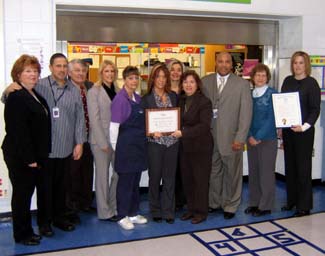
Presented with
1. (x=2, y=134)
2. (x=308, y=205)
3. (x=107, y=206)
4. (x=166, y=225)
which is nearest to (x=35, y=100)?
(x=2, y=134)

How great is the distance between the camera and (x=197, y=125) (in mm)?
3975

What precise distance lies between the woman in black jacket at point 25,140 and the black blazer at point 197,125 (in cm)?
125

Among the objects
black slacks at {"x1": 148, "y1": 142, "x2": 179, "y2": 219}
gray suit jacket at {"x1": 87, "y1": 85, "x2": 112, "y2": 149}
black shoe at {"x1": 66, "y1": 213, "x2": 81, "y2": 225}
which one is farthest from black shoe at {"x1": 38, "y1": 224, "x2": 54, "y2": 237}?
black slacks at {"x1": 148, "y1": 142, "x2": 179, "y2": 219}

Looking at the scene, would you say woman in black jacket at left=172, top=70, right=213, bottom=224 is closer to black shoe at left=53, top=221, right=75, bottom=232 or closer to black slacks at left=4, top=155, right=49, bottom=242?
black shoe at left=53, top=221, right=75, bottom=232

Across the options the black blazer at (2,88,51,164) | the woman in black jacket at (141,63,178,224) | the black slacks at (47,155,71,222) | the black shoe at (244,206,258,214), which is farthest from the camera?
the black shoe at (244,206,258,214)

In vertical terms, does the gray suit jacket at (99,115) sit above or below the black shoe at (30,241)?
above

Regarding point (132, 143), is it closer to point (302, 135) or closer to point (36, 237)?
point (36, 237)

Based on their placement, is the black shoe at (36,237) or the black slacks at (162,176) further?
the black slacks at (162,176)

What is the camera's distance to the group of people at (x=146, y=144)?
355cm

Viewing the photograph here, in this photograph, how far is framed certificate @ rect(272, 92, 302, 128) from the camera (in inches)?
165

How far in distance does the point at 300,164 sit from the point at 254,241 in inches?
41.6

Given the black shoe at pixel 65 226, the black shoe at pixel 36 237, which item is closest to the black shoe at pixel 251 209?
the black shoe at pixel 65 226

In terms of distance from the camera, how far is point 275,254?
11.1ft

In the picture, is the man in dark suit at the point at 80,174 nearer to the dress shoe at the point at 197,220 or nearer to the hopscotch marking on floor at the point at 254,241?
the dress shoe at the point at 197,220
